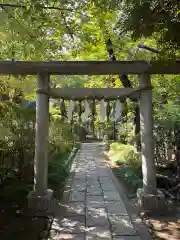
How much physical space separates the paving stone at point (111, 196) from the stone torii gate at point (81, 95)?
110cm

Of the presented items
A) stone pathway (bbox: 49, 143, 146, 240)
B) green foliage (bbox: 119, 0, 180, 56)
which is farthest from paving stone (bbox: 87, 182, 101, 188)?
green foliage (bbox: 119, 0, 180, 56)

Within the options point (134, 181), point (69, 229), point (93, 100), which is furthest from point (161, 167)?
point (69, 229)

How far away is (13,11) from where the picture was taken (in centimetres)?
496

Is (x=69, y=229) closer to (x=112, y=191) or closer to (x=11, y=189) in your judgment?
(x=11, y=189)

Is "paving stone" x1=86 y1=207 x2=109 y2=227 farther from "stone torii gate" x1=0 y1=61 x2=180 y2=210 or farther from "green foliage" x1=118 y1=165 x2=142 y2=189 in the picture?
"green foliage" x1=118 y1=165 x2=142 y2=189

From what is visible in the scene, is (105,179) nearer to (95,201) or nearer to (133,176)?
(133,176)

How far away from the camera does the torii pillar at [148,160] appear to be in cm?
590

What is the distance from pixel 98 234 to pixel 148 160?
6.93ft

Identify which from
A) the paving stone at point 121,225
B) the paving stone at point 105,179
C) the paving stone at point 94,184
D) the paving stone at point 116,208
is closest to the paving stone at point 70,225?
the paving stone at point 121,225

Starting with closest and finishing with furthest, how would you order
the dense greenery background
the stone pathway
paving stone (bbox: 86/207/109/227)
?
1. the dense greenery background
2. the stone pathway
3. paving stone (bbox: 86/207/109/227)

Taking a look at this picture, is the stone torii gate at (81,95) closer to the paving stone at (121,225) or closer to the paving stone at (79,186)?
the paving stone at (121,225)

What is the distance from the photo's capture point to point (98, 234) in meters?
4.71

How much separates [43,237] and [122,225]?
1547 mm

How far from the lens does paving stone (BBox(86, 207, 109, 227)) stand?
523 cm
